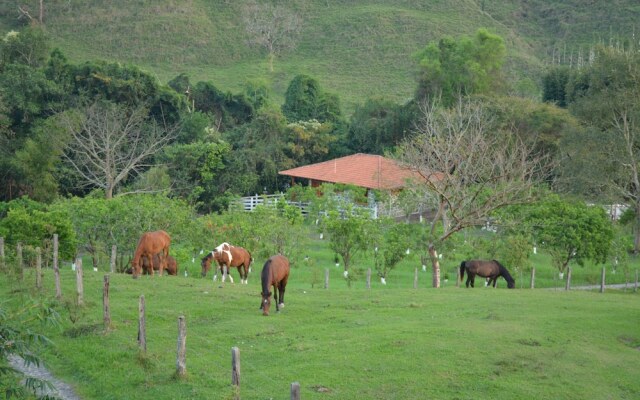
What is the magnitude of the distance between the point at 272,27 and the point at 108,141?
54388 millimetres

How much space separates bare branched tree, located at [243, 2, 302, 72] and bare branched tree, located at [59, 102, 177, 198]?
3981 cm

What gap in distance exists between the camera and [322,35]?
102 metres

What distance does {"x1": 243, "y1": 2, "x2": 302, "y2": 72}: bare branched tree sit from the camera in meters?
98.4

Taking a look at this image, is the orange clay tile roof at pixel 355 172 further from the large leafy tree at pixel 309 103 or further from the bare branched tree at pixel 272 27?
the bare branched tree at pixel 272 27

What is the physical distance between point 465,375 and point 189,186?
40.9 meters

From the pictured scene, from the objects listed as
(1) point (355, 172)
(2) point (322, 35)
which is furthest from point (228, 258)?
(2) point (322, 35)

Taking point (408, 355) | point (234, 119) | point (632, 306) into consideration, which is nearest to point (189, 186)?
point (234, 119)

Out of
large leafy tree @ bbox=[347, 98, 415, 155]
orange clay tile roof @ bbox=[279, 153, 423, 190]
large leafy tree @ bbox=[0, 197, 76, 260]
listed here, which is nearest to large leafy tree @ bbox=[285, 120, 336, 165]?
orange clay tile roof @ bbox=[279, 153, 423, 190]

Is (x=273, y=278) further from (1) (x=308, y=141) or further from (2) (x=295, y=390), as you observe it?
(1) (x=308, y=141)

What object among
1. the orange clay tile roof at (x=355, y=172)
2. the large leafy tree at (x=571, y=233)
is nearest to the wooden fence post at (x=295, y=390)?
the large leafy tree at (x=571, y=233)

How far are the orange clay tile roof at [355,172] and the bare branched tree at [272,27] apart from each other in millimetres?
40445

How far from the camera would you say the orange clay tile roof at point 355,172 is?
52688 millimetres

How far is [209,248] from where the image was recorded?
34.4m

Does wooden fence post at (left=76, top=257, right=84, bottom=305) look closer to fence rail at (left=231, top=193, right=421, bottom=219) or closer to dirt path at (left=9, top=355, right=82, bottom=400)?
dirt path at (left=9, top=355, right=82, bottom=400)
